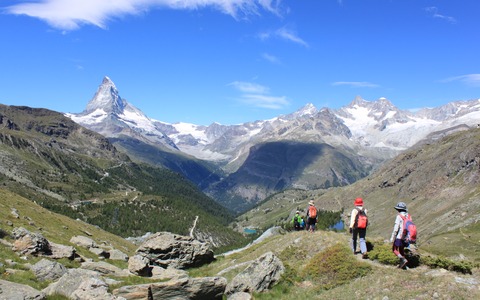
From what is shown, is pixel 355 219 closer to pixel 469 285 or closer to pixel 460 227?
pixel 469 285

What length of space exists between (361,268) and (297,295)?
5.50m

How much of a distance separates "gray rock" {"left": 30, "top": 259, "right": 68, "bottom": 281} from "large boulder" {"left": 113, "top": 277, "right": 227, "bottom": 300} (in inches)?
290

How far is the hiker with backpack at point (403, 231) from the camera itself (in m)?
27.4

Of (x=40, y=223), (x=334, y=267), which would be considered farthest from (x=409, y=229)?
(x=40, y=223)

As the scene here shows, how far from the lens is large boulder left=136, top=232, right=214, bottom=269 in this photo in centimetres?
4662

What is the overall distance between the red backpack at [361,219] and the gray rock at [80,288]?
65.6 feet

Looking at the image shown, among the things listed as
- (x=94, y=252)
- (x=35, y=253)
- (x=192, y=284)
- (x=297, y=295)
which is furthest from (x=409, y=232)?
(x=94, y=252)

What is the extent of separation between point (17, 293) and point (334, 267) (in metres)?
22.5

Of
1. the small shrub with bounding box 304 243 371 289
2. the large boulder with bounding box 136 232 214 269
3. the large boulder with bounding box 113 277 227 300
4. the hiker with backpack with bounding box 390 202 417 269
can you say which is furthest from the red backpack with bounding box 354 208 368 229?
the large boulder with bounding box 136 232 214 269

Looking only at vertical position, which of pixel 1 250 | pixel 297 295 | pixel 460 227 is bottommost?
pixel 460 227

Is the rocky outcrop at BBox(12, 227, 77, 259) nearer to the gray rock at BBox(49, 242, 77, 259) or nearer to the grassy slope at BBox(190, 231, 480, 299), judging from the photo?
the gray rock at BBox(49, 242, 77, 259)

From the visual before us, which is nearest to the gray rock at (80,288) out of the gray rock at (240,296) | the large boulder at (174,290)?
the large boulder at (174,290)

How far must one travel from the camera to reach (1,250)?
110 ft

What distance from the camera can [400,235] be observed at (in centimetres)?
2791
